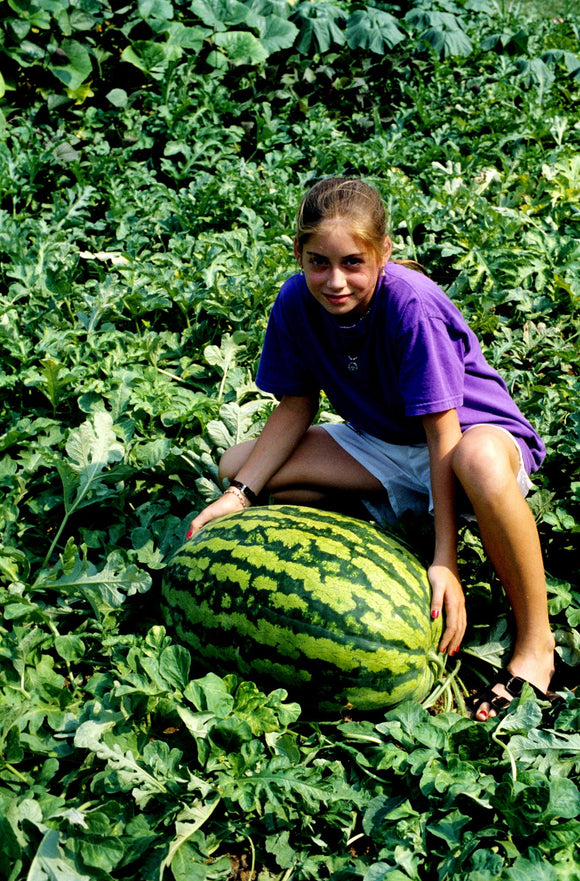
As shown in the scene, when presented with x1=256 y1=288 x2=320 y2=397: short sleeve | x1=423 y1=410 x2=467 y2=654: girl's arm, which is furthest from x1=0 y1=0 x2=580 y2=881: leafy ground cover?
x1=256 y1=288 x2=320 y2=397: short sleeve

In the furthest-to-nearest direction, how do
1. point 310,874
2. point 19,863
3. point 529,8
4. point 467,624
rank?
1. point 529,8
2. point 467,624
3. point 310,874
4. point 19,863

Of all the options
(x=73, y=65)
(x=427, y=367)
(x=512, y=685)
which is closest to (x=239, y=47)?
(x=73, y=65)

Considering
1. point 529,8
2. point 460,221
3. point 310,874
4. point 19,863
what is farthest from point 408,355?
point 529,8

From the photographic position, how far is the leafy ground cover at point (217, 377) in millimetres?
1968

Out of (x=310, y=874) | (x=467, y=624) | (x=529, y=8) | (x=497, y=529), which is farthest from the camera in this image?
(x=529, y=8)

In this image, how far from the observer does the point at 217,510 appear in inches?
107

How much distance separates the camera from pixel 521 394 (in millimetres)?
3377

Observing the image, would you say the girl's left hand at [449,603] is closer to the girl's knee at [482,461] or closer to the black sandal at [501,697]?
the black sandal at [501,697]

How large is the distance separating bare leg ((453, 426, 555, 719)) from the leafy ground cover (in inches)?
3.9

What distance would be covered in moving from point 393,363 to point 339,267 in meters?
0.36

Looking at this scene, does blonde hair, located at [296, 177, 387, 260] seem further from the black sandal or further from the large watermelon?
the black sandal

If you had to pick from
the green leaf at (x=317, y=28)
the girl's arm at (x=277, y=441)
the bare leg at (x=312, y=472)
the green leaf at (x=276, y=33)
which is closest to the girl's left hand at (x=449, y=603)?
the bare leg at (x=312, y=472)

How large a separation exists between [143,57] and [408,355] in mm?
3864

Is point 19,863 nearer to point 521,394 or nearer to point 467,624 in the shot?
point 467,624
